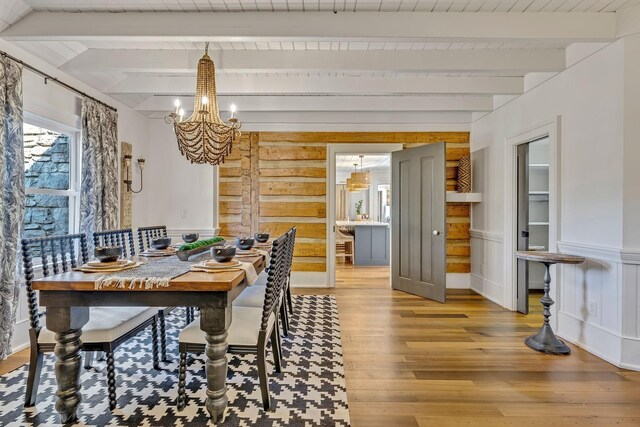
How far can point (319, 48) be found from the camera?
3254mm

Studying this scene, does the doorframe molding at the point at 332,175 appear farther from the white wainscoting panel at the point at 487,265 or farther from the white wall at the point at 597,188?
the white wall at the point at 597,188

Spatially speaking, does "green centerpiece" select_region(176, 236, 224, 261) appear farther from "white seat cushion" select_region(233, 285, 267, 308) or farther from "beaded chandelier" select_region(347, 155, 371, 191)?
"beaded chandelier" select_region(347, 155, 371, 191)

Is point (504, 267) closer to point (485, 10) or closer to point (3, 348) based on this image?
point (485, 10)

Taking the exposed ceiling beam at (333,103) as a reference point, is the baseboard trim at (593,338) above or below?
below

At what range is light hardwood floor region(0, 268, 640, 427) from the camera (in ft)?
6.77

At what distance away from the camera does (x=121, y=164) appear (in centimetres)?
445

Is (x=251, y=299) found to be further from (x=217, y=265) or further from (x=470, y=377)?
(x=470, y=377)

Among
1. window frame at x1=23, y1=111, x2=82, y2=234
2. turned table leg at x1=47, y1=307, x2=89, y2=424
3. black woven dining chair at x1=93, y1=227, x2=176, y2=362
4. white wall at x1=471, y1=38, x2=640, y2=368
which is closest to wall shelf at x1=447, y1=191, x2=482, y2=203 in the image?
white wall at x1=471, y1=38, x2=640, y2=368

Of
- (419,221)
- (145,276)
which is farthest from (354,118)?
(145,276)

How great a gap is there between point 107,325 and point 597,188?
3.72m

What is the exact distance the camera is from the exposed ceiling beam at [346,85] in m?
3.97

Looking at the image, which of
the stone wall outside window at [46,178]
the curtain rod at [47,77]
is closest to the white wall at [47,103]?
the curtain rod at [47,77]

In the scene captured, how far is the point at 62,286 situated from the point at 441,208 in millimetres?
3907

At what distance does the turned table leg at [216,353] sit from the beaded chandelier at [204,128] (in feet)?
4.06
